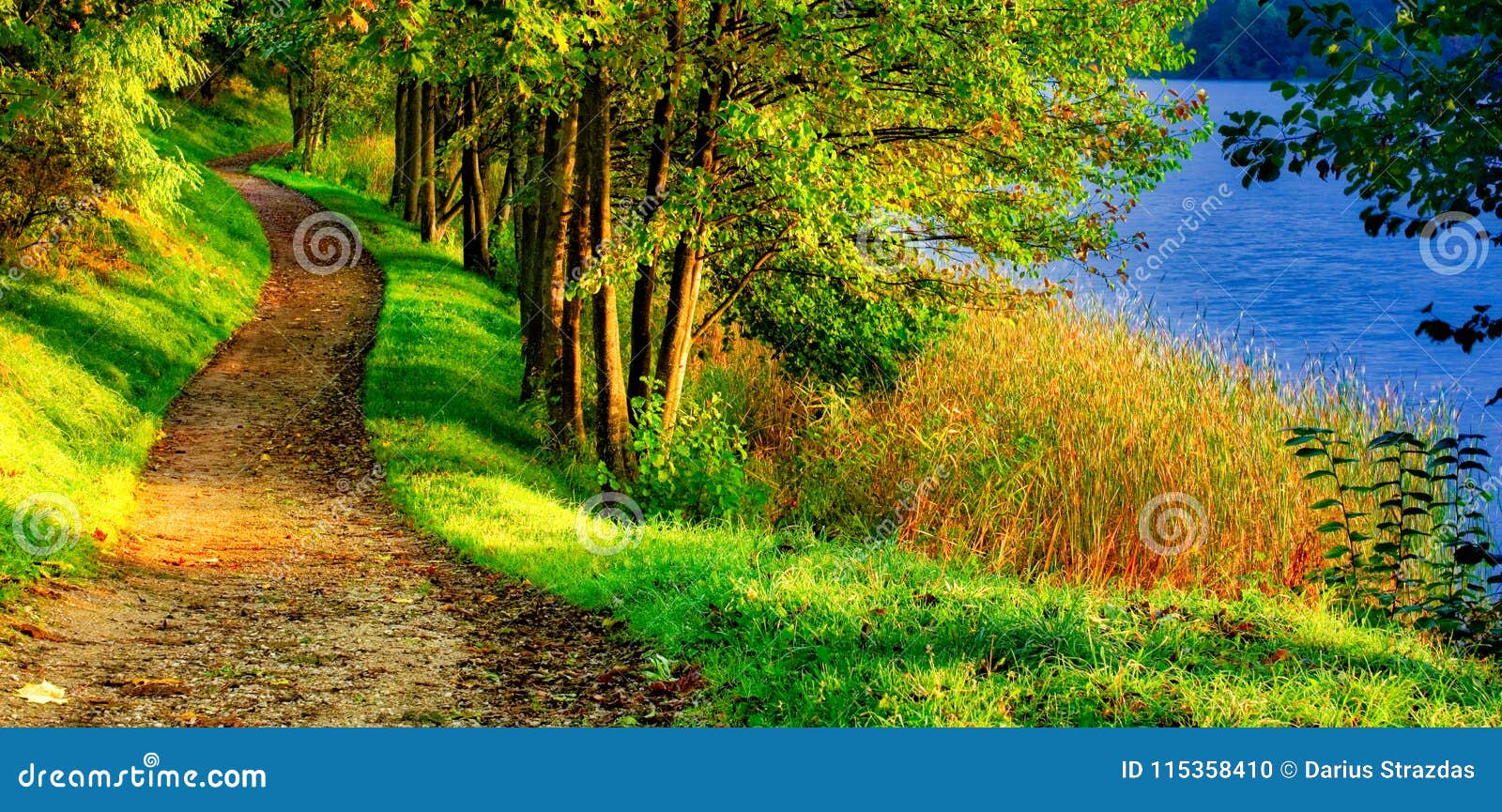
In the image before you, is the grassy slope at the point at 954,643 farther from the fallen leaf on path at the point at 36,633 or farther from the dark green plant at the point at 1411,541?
the fallen leaf on path at the point at 36,633

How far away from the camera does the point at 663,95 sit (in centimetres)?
1353

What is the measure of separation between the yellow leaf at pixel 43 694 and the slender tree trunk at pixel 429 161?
2427 cm

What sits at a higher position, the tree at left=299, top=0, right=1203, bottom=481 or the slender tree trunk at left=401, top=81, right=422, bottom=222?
the slender tree trunk at left=401, top=81, right=422, bottom=222

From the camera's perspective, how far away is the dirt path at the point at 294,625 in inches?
264

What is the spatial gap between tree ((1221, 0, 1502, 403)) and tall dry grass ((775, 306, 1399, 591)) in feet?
10.6

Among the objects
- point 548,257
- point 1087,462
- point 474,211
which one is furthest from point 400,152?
point 1087,462

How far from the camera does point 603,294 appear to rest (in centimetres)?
1383

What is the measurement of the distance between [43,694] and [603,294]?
8.09 m

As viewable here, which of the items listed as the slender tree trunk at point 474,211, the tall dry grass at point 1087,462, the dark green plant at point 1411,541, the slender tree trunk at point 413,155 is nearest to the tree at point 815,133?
the tall dry grass at point 1087,462

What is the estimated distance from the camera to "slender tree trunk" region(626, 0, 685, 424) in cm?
1270

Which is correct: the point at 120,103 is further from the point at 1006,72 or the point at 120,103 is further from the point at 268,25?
A: the point at 1006,72
